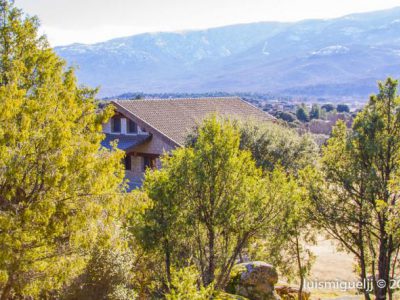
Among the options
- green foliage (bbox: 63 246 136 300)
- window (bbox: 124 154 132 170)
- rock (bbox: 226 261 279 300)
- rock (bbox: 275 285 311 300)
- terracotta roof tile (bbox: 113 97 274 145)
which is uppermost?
terracotta roof tile (bbox: 113 97 274 145)

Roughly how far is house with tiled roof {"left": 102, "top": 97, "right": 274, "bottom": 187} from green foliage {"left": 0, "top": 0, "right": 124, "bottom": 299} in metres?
19.9

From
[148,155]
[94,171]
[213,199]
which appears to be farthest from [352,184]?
[148,155]

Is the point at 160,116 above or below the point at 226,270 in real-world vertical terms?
above

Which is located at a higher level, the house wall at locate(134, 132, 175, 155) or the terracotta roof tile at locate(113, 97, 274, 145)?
the terracotta roof tile at locate(113, 97, 274, 145)

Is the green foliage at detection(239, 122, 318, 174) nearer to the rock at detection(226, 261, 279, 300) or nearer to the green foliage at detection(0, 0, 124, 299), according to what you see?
the rock at detection(226, 261, 279, 300)

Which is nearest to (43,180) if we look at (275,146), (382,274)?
(382,274)

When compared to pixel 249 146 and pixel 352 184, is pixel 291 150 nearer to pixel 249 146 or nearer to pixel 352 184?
pixel 249 146

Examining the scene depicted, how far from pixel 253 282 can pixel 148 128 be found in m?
19.3

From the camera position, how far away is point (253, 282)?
1648cm

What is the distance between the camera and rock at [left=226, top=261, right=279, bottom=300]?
16.4 metres

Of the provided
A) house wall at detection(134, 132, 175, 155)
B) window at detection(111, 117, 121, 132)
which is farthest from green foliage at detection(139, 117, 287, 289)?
window at detection(111, 117, 121, 132)

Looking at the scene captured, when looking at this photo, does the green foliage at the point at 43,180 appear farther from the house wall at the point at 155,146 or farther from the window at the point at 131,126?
the window at the point at 131,126

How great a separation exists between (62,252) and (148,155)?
76.6 feet

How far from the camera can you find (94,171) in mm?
10742
